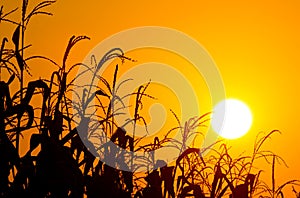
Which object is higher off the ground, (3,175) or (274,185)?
(274,185)

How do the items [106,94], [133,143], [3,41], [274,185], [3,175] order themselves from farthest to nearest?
[274,185] → [133,143] → [106,94] → [3,41] → [3,175]

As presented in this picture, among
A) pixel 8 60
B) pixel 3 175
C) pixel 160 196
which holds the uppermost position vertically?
pixel 8 60

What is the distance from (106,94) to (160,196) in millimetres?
878

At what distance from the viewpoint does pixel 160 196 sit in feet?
14.9

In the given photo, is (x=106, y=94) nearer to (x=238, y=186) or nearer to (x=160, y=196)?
(x=160, y=196)

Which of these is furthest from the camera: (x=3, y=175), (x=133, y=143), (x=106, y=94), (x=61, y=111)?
(x=133, y=143)

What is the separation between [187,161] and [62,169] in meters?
1.42

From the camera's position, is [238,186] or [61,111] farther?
[238,186]

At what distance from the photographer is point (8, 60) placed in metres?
3.70

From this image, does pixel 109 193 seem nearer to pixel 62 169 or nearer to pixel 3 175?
pixel 62 169

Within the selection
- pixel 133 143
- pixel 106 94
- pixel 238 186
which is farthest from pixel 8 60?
pixel 238 186

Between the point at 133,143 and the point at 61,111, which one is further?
the point at 133,143

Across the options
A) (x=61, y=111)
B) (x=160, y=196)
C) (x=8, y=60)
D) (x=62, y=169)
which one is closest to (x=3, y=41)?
(x=8, y=60)

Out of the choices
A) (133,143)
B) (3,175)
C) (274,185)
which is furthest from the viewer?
(274,185)
